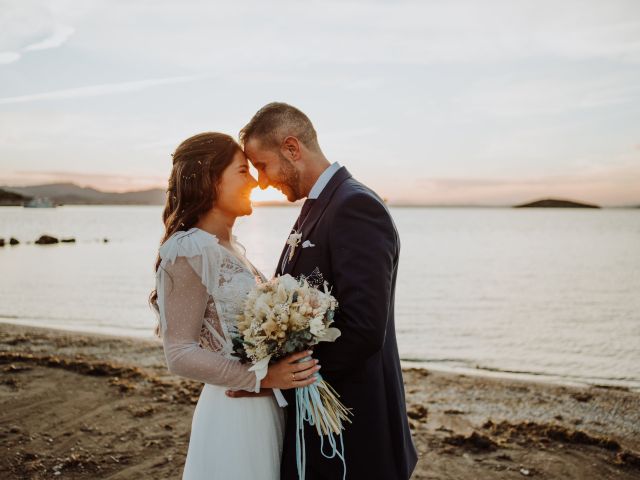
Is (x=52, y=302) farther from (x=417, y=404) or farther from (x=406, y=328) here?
(x=417, y=404)

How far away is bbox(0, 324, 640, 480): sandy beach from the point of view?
243 inches

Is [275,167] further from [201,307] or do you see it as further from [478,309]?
[478,309]

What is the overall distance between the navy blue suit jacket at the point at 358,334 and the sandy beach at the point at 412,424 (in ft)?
11.4

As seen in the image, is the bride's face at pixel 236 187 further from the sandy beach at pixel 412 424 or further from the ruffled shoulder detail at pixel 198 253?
the sandy beach at pixel 412 424

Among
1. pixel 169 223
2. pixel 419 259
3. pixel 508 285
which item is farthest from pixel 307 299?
pixel 419 259

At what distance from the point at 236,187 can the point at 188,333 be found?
942mm

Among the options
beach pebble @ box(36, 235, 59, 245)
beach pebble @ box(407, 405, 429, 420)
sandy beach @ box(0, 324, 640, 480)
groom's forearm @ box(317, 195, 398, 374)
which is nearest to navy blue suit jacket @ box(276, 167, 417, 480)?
groom's forearm @ box(317, 195, 398, 374)

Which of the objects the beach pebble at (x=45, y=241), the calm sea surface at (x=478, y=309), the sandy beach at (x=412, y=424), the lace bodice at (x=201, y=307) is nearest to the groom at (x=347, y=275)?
the lace bodice at (x=201, y=307)

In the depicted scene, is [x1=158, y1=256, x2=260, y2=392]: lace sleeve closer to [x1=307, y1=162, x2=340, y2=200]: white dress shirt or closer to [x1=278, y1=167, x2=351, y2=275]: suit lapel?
[x1=278, y1=167, x2=351, y2=275]: suit lapel

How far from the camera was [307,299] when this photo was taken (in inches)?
98.2

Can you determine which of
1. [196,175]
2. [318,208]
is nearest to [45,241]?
[196,175]

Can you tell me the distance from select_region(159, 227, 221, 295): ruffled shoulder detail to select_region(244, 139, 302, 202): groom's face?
0.55m

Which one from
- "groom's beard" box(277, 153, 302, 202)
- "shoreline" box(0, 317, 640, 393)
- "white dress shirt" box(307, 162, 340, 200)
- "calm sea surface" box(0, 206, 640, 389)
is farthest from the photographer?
"calm sea surface" box(0, 206, 640, 389)

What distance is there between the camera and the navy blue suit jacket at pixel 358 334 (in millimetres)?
2635
